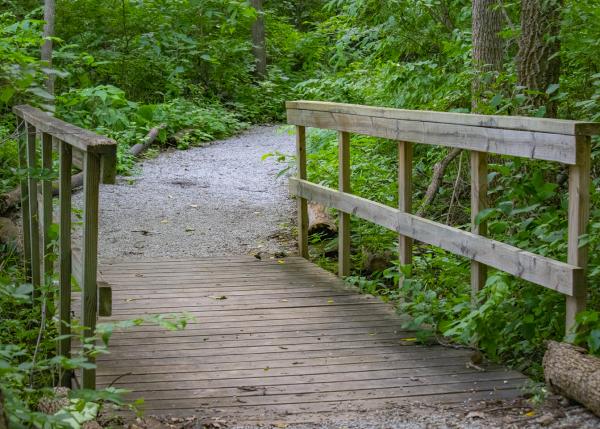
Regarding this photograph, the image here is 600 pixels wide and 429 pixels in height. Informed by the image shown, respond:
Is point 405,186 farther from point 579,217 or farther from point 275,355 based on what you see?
point 579,217

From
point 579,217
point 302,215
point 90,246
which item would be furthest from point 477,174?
point 302,215

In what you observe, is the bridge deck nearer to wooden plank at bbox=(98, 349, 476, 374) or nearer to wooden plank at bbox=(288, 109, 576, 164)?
Result: wooden plank at bbox=(98, 349, 476, 374)

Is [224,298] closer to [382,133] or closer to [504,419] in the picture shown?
[382,133]

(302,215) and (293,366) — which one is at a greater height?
(302,215)

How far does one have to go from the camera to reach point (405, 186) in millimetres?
6258

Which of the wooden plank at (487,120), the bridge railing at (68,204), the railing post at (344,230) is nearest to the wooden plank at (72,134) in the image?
the bridge railing at (68,204)

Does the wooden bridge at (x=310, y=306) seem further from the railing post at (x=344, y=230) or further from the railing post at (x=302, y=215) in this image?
the railing post at (x=302, y=215)

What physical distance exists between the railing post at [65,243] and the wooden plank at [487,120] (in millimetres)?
2267

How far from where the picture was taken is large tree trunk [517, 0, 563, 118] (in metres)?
6.87

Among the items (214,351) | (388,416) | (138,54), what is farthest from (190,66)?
(388,416)

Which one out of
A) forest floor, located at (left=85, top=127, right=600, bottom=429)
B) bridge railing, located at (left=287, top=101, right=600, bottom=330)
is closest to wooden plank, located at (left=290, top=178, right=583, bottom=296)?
bridge railing, located at (left=287, top=101, right=600, bottom=330)

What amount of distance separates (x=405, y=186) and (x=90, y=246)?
254 centimetres

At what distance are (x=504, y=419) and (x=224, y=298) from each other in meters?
2.95

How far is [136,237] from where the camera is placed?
9164mm
